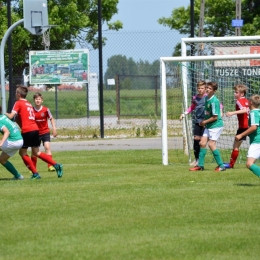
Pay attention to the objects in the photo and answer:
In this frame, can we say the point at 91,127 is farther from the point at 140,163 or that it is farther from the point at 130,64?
the point at 140,163

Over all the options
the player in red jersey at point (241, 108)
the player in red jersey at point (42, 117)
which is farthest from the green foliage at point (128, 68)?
the player in red jersey at point (241, 108)

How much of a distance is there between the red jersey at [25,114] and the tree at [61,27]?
1885cm

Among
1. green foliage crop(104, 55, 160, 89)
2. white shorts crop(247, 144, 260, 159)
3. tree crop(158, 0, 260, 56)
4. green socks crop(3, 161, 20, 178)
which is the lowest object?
green socks crop(3, 161, 20, 178)

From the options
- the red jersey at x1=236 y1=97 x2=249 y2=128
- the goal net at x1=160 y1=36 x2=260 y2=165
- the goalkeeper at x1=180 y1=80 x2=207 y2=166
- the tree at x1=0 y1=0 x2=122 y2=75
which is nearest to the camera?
the red jersey at x1=236 y1=97 x2=249 y2=128

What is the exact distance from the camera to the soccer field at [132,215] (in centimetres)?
759

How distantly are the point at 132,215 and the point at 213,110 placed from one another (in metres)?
5.57

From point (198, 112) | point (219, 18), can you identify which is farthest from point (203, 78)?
point (219, 18)

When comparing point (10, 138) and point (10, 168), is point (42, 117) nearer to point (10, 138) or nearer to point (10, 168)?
point (10, 168)

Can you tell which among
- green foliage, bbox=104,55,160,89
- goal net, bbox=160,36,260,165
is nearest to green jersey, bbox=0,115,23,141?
goal net, bbox=160,36,260,165

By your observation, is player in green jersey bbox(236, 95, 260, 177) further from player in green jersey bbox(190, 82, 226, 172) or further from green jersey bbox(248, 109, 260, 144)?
player in green jersey bbox(190, 82, 226, 172)

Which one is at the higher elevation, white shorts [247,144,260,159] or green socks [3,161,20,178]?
white shorts [247,144,260,159]

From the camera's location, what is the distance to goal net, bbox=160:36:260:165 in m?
16.7

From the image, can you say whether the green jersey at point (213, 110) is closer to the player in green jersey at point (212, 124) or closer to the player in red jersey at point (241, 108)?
the player in green jersey at point (212, 124)

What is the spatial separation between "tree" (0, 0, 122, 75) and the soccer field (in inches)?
773
